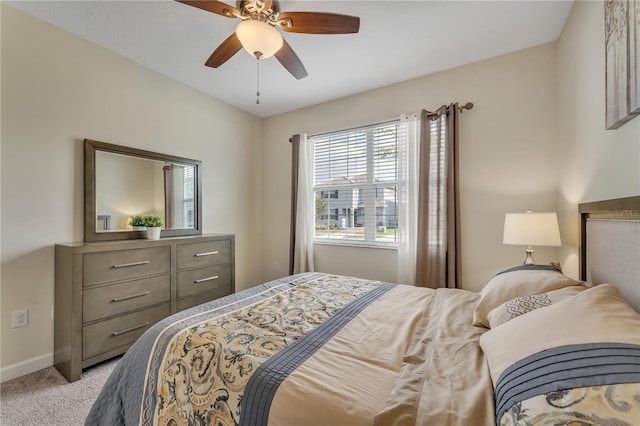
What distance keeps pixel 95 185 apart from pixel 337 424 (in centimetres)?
272

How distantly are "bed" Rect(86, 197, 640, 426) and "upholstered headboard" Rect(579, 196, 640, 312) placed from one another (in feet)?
0.04

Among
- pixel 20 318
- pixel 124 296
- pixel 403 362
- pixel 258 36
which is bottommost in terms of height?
pixel 20 318

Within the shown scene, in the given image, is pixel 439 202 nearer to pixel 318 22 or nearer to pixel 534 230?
pixel 534 230

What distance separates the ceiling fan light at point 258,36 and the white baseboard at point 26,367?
2788 mm

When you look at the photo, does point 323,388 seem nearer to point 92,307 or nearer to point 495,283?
point 495,283

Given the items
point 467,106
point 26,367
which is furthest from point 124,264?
point 467,106

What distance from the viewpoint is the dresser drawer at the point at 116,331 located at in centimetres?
198

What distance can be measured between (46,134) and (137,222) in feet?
3.11

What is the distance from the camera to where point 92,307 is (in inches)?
78.2

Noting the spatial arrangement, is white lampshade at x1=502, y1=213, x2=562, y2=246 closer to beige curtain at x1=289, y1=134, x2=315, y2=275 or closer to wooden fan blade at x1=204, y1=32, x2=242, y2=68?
beige curtain at x1=289, y1=134, x2=315, y2=275

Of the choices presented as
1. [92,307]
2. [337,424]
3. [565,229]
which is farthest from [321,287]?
[565,229]

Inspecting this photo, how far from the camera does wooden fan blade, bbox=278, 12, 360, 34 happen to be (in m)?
1.54

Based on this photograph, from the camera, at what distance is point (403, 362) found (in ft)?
3.21

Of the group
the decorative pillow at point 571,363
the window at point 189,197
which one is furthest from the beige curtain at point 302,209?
the decorative pillow at point 571,363
